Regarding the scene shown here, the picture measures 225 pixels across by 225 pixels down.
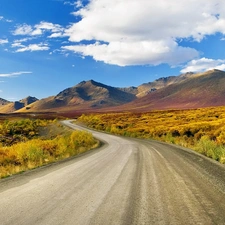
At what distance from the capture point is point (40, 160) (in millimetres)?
17891

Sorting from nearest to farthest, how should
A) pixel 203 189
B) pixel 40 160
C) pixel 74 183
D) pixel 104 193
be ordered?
pixel 104 193 → pixel 203 189 → pixel 74 183 → pixel 40 160

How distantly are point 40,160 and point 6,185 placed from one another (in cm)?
800

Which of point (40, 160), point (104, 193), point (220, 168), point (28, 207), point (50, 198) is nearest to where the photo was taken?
point (28, 207)

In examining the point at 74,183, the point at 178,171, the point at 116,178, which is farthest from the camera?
the point at 178,171

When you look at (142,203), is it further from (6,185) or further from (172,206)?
(6,185)

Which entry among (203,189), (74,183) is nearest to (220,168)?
(203,189)

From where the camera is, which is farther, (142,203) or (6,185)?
(6,185)

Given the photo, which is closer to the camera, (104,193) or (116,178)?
(104,193)

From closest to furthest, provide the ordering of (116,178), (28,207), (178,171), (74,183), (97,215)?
(97,215), (28,207), (74,183), (116,178), (178,171)

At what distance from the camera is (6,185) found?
32.6 ft

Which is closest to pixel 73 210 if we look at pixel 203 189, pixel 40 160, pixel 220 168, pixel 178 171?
pixel 203 189

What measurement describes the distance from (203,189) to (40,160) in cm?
1147

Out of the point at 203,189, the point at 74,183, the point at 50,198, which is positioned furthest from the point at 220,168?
the point at 50,198

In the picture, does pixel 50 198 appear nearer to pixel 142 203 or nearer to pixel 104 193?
pixel 104 193
